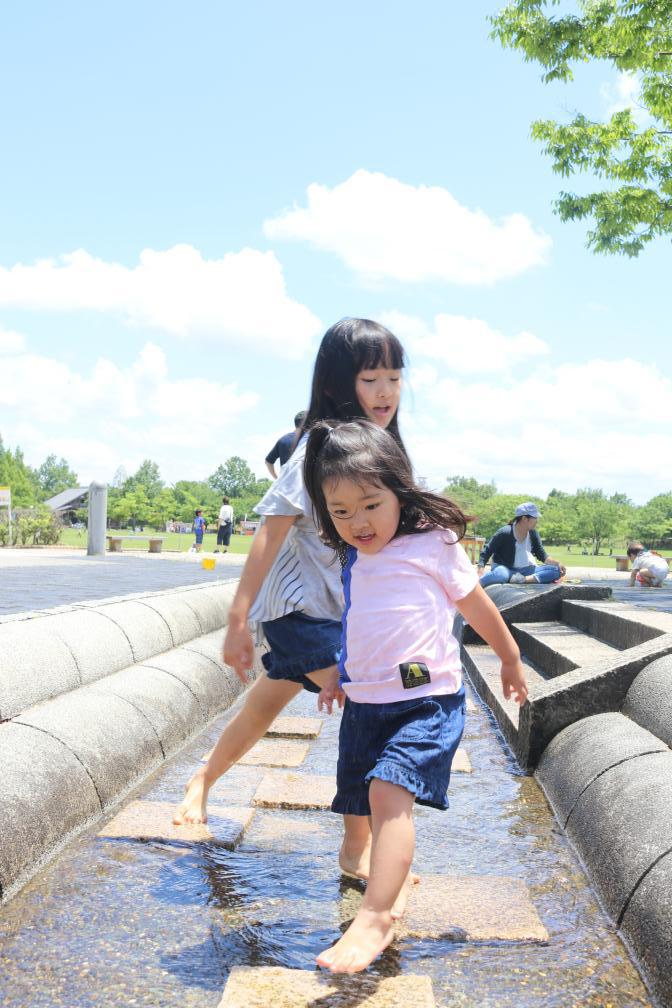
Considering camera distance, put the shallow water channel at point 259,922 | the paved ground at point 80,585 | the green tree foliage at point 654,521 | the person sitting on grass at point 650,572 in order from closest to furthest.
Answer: the shallow water channel at point 259,922
the paved ground at point 80,585
the person sitting on grass at point 650,572
the green tree foliage at point 654,521

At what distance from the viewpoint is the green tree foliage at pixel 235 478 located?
5453 inches

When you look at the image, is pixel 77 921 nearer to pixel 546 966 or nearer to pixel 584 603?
pixel 546 966

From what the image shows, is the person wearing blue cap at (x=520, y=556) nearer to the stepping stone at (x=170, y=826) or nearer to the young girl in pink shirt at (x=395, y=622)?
the stepping stone at (x=170, y=826)

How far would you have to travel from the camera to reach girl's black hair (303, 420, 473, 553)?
2.25m

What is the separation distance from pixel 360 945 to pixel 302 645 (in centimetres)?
91

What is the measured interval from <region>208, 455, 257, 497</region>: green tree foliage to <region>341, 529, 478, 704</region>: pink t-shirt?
136 metres

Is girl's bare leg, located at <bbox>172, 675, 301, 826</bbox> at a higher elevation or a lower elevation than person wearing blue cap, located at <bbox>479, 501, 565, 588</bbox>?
lower

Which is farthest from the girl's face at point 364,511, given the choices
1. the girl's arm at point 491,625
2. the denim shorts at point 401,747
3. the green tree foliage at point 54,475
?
the green tree foliage at point 54,475

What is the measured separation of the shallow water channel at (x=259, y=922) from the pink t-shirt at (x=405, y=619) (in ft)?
1.87

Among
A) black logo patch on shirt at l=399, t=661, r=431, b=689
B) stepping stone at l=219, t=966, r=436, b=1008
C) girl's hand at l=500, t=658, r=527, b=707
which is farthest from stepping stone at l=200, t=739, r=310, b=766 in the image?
stepping stone at l=219, t=966, r=436, b=1008

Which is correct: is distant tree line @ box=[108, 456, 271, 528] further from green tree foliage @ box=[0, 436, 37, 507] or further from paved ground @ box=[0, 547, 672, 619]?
paved ground @ box=[0, 547, 672, 619]

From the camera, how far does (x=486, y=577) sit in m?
9.76

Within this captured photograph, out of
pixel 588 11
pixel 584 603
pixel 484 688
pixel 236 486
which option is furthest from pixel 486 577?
pixel 236 486

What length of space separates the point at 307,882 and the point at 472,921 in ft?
1.55
